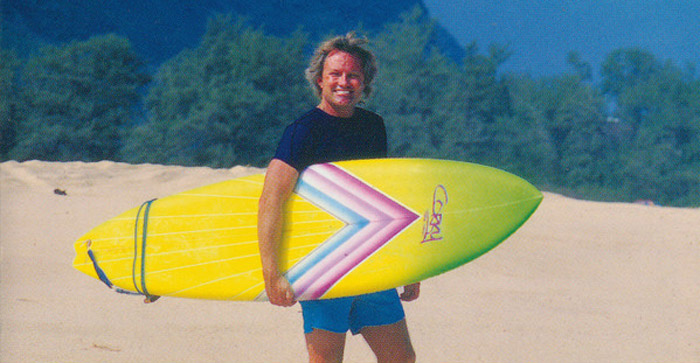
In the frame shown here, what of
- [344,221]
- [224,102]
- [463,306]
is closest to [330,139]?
[344,221]

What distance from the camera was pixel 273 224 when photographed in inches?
68.0

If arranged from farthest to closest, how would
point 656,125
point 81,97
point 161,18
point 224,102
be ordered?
point 161,18
point 656,125
point 81,97
point 224,102

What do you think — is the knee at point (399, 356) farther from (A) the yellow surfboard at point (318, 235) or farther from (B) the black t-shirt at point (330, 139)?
(B) the black t-shirt at point (330, 139)

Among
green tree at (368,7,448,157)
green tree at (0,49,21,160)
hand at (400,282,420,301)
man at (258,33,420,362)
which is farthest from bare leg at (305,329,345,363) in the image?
green tree at (0,49,21,160)

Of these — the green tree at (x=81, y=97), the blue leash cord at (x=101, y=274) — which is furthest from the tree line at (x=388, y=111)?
the blue leash cord at (x=101, y=274)

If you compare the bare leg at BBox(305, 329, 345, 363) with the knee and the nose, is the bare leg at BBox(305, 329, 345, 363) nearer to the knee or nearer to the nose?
the knee

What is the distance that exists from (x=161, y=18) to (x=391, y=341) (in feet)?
94.8

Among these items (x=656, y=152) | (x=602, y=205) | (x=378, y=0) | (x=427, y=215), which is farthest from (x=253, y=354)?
(x=378, y=0)

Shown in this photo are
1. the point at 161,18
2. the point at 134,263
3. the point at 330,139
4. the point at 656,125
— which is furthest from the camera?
the point at 161,18

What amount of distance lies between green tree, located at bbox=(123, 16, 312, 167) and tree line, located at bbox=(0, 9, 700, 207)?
0.11ft

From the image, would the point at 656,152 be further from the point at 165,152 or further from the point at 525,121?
the point at 165,152

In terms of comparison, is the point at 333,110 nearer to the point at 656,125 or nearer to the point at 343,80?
the point at 343,80

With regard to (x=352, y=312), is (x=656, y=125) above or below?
above

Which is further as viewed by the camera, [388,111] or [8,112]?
[388,111]
